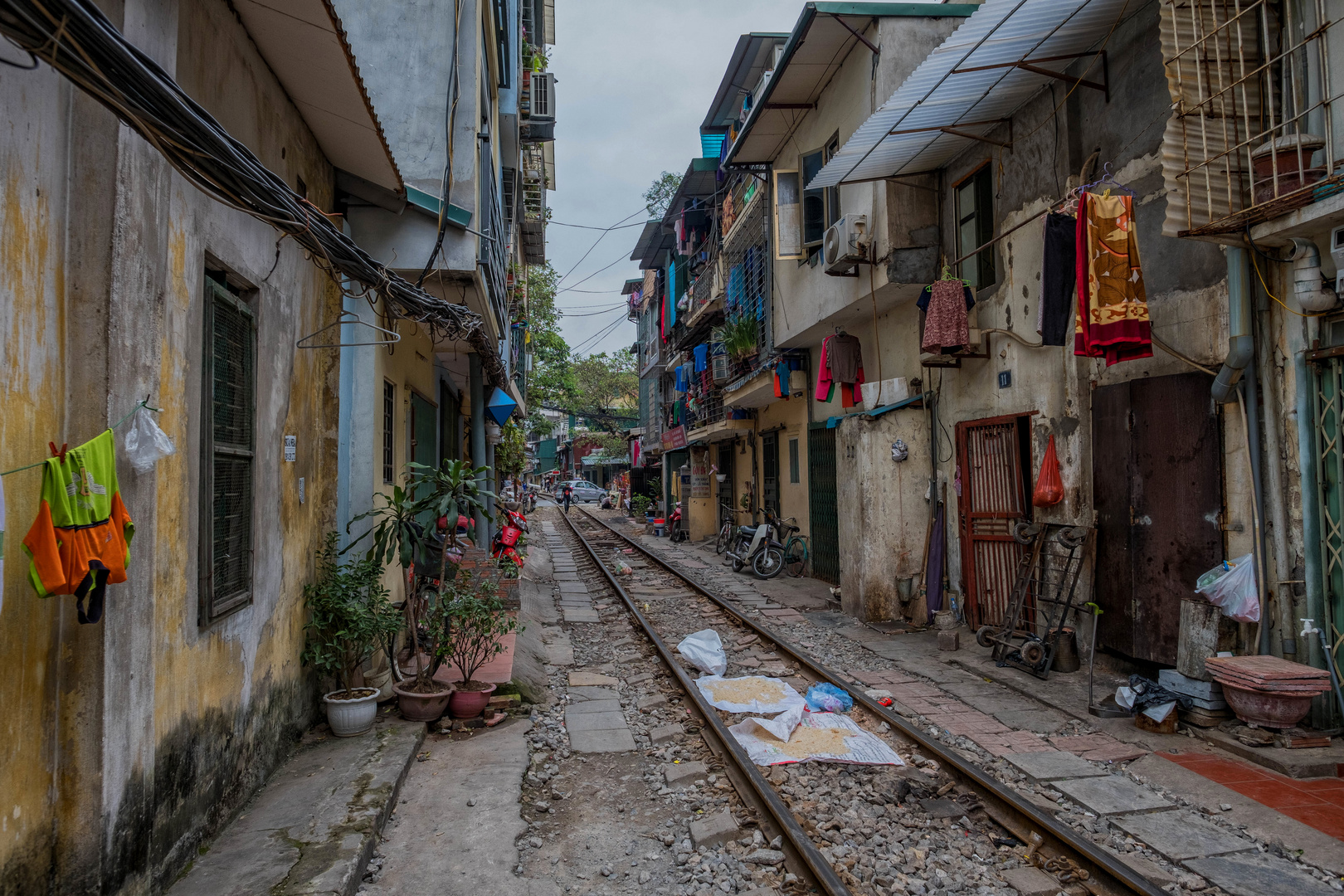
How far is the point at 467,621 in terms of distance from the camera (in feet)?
19.8

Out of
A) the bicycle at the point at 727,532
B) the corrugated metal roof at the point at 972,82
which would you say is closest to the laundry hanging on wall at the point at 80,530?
the corrugated metal roof at the point at 972,82

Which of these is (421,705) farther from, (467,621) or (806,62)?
(806,62)

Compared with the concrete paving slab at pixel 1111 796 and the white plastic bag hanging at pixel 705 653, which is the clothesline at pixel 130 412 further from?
the white plastic bag hanging at pixel 705 653

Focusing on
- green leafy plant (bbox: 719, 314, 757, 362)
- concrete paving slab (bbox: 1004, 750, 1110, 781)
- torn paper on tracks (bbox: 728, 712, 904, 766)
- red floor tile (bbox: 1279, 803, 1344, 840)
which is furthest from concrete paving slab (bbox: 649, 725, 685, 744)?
green leafy plant (bbox: 719, 314, 757, 362)

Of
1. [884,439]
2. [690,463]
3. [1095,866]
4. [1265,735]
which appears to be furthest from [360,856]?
[690,463]

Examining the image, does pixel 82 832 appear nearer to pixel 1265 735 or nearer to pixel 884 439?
pixel 1265 735

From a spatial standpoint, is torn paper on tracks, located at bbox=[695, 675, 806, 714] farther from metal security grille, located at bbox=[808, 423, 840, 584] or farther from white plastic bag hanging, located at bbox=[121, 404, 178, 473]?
metal security grille, located at bbox=[808, 423, 840, 584]

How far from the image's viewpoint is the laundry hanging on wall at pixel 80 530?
7.70 feet

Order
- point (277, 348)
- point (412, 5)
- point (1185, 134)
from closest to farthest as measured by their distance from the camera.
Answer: point (277, 348)
point (1185, 134)
point (412, 5)

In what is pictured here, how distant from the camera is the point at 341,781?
4.53m

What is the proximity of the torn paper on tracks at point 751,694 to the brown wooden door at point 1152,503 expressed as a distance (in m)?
2.87

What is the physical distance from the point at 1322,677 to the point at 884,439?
5.44 meters

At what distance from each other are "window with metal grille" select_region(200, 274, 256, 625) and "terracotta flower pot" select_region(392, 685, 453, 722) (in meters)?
1.81

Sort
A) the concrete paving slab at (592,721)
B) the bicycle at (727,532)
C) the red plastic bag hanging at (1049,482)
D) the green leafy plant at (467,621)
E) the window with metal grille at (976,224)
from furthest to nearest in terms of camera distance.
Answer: the bicycle at (727,532) → the window with metal grille at (976,224) → the red plastic bag hanging at (1049,482) → the concrete paving slab at (592,721) → the green leafy plant at (467,621)
